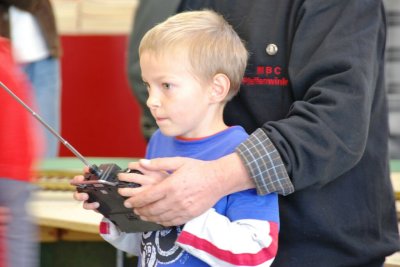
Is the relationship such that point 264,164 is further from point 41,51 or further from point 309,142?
point 41,51

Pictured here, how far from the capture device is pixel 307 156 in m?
1.35

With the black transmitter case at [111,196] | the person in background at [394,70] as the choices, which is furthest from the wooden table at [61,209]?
the person in background at [394,70]

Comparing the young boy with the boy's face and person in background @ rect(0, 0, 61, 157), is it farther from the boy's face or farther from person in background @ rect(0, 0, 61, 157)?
person in background @ rect(0, 0, 61, 157)

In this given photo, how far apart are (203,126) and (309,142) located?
0.20 m

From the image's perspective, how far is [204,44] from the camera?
1.42 meters

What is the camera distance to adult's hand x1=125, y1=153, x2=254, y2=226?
133cm

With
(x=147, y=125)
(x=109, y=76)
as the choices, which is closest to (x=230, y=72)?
(x=147, y=125)

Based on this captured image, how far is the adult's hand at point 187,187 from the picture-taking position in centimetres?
133

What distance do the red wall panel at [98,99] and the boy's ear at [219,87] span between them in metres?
3.45

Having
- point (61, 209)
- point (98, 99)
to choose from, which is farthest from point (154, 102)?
point (98, 99)

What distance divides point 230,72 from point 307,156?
20 centimetres

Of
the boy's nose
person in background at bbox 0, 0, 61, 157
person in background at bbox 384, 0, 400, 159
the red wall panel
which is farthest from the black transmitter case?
the red wall panel

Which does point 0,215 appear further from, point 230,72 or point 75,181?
point 230,72

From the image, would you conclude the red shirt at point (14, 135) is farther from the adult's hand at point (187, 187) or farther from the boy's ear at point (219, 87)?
the boy's ear at point (219, 87)
